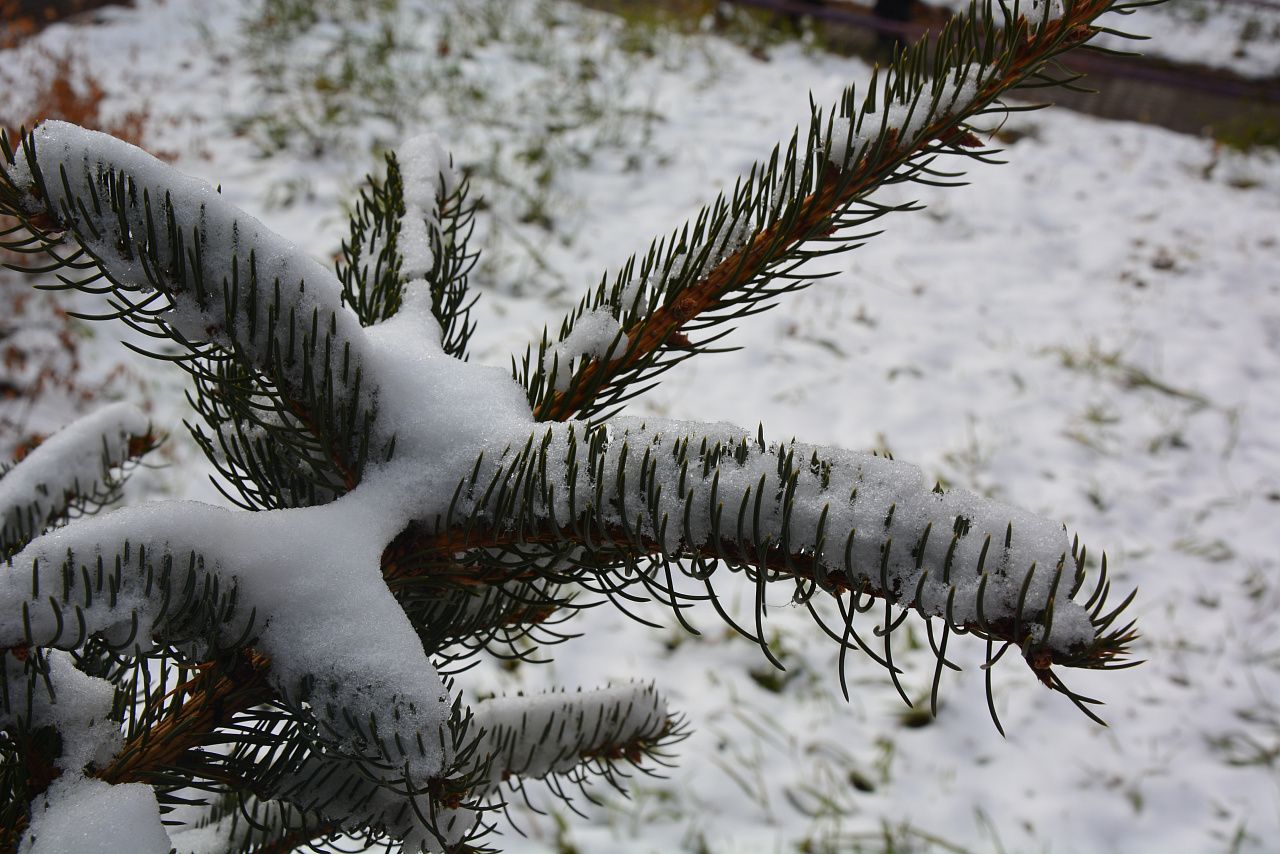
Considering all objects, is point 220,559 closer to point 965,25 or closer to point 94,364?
point 965,25

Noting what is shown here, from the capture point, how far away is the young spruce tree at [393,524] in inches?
17.2

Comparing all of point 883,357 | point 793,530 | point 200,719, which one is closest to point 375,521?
point 200,719

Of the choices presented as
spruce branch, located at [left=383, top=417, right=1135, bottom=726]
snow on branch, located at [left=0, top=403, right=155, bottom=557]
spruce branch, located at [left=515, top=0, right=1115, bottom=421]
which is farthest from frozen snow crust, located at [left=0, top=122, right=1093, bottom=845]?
snow on branch, located at [left=0, top=403, right=155, bottom=557]

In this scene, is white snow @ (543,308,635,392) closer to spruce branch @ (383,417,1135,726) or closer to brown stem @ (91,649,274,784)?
spruce branch @ (383,417,1135,726)

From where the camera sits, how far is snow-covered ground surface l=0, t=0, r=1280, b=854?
195cm

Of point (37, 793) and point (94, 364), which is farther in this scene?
point (94, 364)

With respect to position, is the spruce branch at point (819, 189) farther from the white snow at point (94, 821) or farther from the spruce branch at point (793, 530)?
the white snow at point (94, 821)

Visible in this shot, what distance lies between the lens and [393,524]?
1.70 feet

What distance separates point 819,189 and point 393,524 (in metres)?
0.39

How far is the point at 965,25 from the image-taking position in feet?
1.78

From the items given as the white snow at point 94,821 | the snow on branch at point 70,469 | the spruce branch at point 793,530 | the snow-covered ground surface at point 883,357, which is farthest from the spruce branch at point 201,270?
the snow-covered ground surface at point 883,357

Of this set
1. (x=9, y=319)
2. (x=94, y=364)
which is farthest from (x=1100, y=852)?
(x=9, y=319)

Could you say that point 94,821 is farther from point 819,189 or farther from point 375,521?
point 819,189

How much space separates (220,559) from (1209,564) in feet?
10.1
